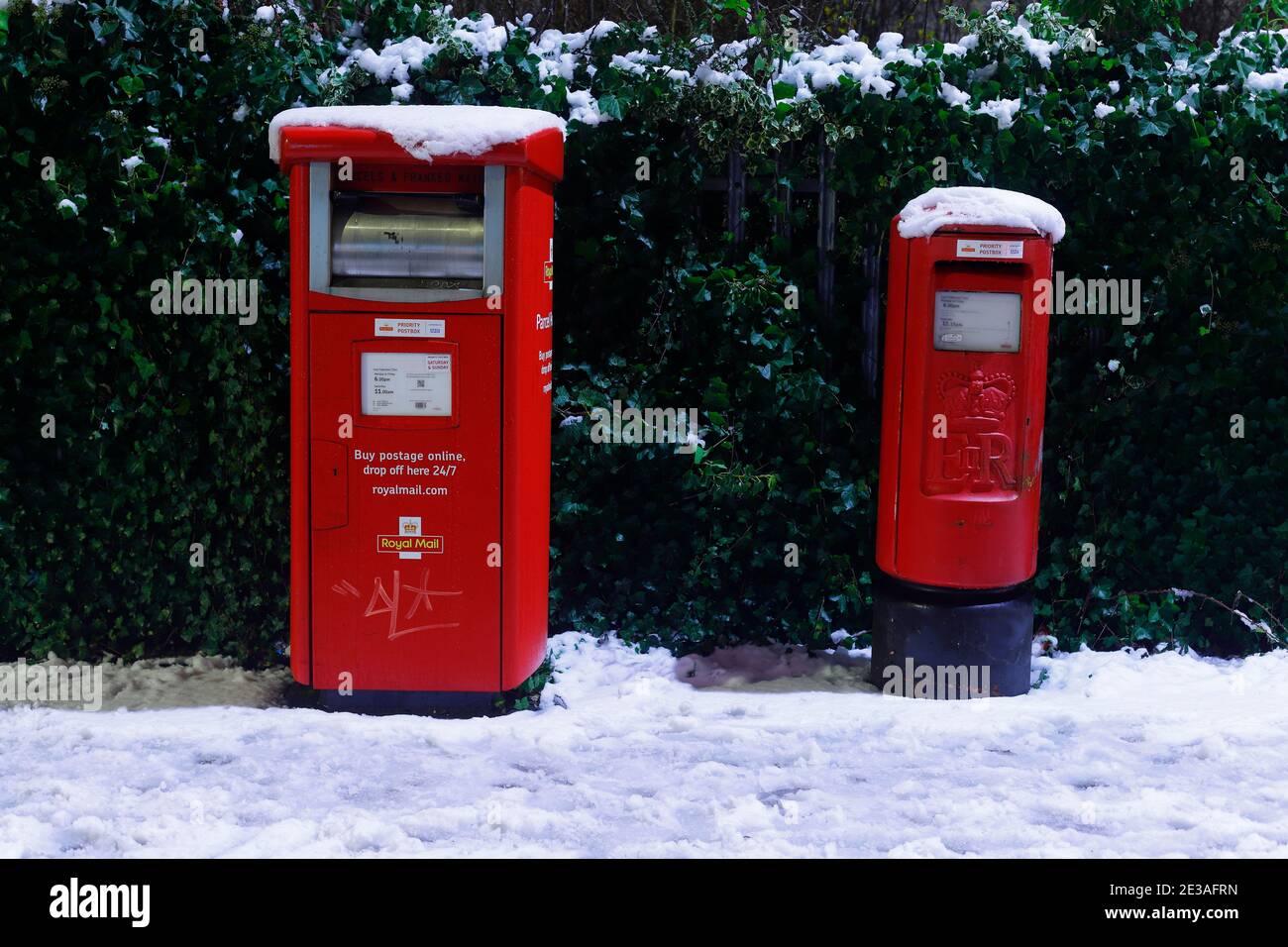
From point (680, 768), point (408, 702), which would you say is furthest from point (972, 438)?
point (408, 702)

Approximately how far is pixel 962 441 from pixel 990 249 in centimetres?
65

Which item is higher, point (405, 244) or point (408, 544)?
point (405, 244)

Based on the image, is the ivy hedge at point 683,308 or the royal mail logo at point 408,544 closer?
the royal mail logo at point 408,544

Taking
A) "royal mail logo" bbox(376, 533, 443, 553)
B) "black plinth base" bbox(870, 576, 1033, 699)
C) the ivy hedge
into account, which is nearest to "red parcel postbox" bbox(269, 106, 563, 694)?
"royal mail logo" bbox(376, 533, 443, 553)

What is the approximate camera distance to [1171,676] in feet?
15.9

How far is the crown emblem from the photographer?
4402 mm

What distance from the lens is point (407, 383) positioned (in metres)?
4.09

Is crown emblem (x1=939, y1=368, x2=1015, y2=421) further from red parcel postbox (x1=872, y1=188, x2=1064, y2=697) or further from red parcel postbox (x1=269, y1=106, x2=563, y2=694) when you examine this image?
red parcel postbox (x1=269, y1=106, x2=563, y2=694)

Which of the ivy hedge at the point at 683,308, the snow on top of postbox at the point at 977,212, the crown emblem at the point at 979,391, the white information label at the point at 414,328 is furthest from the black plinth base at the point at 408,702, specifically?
the snow on top of postbox at the point at 977,212

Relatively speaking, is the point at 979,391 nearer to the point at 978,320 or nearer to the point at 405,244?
the point at 978,320

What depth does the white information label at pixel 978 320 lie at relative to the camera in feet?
14.3

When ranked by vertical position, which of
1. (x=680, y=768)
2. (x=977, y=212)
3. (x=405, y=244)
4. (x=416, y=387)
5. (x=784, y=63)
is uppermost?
(x=784, y=63)

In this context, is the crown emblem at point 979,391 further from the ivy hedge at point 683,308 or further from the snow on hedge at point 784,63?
the snow on hedge at point 784,63

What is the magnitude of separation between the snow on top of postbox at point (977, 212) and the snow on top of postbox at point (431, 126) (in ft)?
4.34
